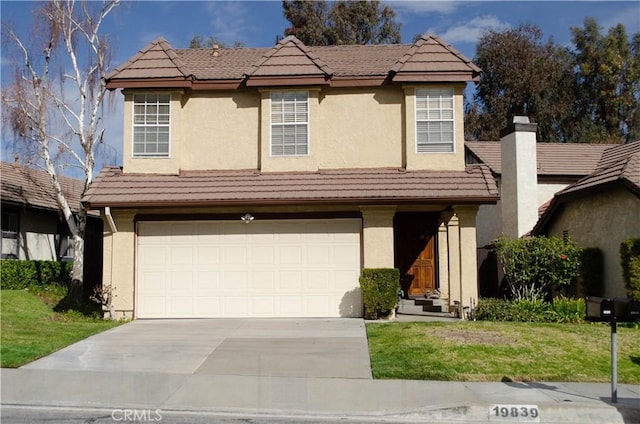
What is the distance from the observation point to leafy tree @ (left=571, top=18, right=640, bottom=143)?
3791 cm

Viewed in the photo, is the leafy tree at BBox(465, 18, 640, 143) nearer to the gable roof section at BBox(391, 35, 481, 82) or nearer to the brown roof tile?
the gable roof section at BBox(391, 35, 481, 82)

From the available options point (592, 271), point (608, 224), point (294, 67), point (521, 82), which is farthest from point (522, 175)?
point (521, 82)

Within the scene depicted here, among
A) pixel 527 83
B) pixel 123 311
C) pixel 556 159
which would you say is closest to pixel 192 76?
pixel 123 311

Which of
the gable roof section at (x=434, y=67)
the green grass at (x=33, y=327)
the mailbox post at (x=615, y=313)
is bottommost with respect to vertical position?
the green grass at (x=33, y=327)

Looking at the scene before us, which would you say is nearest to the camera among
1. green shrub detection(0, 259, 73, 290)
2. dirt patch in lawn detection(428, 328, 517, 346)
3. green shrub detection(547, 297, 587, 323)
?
dirt patch in lawn detection(428, 328, 517, 346)

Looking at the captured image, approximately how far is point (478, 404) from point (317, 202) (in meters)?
7.85

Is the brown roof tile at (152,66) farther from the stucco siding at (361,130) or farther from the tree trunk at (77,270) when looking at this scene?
the tree trunk at (77,270)

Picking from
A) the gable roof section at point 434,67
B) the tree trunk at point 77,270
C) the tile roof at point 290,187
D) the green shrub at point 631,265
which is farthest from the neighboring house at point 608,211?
the tree trunk at point 77,270

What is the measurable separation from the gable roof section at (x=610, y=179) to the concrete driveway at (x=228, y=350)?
7105 millimetres

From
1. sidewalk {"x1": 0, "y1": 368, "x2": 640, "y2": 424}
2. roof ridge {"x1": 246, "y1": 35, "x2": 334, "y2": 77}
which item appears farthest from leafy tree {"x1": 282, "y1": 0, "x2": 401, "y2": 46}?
sidewalk {"x1": 0, "y1": 368, "x2": 640, "y2": 424}

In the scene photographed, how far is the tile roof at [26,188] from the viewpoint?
66.7 ft

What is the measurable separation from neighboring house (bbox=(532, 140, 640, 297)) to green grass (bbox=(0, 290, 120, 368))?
39.9 feet

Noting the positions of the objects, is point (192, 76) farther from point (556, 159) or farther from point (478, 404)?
point (556, 159)

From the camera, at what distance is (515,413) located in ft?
25.8
